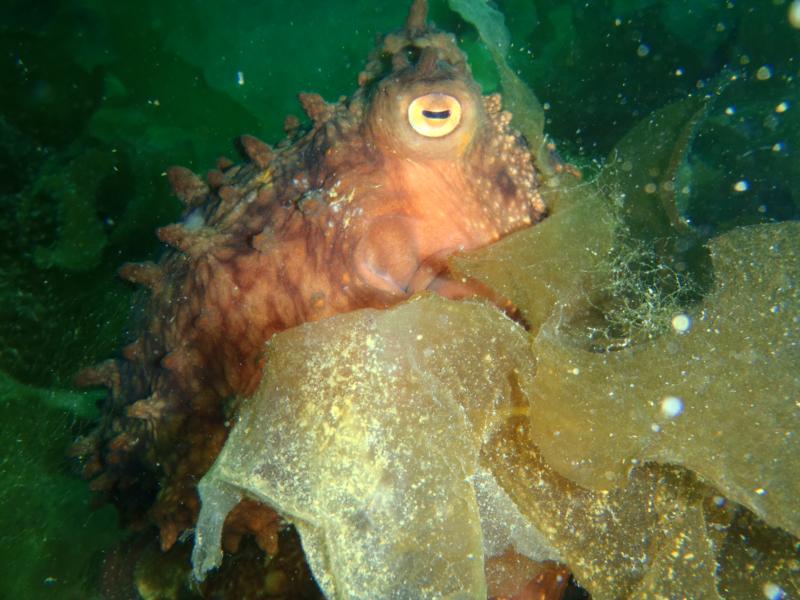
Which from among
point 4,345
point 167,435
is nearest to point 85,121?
point 4,345

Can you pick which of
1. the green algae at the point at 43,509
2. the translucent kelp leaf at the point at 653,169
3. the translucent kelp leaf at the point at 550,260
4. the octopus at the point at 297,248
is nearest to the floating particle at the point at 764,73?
the translucent kelp leaf at the point at 653,169

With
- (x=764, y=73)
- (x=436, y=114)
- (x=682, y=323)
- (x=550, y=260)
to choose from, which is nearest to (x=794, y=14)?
(x=764, y=73)

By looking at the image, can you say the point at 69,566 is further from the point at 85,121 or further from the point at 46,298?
the point at 85,121

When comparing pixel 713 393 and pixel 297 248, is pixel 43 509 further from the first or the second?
pixel 713 393

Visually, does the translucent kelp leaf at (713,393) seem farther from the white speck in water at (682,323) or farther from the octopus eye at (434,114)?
the octopus eye at (434,114)

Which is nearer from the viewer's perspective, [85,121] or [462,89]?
[462,89]

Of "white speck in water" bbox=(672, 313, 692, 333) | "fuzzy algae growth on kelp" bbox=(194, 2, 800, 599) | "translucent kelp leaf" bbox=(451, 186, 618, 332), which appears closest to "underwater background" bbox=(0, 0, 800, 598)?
"translucent kelp leaf" bbox=(451, 186, 618, 332)
